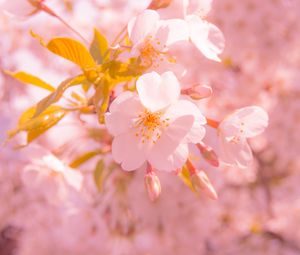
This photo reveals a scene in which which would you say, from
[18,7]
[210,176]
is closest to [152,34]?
[18,7]

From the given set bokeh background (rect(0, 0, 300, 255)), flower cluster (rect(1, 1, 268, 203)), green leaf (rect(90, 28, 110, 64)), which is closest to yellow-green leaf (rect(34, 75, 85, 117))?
flower cluster (rect(1, 1, 268, 203))

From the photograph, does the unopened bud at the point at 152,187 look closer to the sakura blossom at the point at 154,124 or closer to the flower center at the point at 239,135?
the sakura blossom at the point at 154,124

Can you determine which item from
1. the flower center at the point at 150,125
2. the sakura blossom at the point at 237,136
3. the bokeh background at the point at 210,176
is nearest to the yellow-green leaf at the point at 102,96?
the flower center at the point at 150,125

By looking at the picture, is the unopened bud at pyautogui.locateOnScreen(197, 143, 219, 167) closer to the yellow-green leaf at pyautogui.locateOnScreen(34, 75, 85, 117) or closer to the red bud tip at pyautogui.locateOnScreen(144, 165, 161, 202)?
the red bud tip at pyautogui.locateOnScreen(144, 165, 161, 202)

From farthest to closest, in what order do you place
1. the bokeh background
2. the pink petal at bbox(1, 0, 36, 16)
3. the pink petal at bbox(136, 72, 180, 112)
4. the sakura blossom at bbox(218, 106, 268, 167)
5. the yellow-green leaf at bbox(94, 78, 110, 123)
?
1. the bokeh background
2. the pink petal at bbox(1, 0, 36, 16)
3. the sakura blossom at bbox(218, 106, 268, 167)
4. the yellow-green leaf at bbox(94, 78, 110, 123)
5. the pink petal at bbox(136, 72, 180, 112)

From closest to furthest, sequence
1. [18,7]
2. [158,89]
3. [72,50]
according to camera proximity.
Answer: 1. [158,89]
2. [72,50]
3. [18,7]

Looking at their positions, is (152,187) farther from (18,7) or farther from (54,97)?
(18,7)
